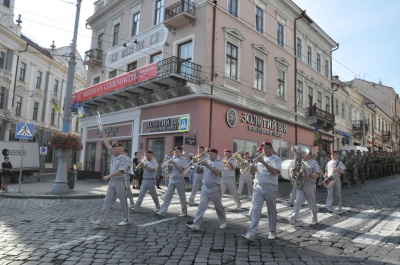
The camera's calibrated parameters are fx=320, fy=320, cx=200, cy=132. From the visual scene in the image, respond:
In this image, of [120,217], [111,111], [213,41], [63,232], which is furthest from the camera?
[111,111]

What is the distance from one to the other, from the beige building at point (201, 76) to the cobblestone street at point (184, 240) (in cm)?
912

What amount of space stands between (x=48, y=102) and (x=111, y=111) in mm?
24530

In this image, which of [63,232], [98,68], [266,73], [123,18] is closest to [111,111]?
[98,68]

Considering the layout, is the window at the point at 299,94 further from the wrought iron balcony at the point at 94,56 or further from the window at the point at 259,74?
the wrought iron balcony at the point at 94,56

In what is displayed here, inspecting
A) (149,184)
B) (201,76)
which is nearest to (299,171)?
(149,184)

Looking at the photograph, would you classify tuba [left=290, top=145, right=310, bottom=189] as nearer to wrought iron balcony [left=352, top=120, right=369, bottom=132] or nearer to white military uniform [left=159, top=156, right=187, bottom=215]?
white military uniform [left=159, top=156, right=187, bottom=215]

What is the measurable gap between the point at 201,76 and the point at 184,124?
9.18 ft

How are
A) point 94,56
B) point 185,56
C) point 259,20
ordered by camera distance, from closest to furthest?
point 185,56 → point 259,20 → point 94,56

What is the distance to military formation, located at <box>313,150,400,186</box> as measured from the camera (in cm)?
1686

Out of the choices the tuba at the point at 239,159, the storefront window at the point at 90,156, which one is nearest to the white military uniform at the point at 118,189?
the tuba at the point at 239,159

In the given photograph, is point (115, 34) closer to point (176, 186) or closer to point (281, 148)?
point (281, 148)

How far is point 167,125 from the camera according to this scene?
18781 mm

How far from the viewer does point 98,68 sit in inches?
1059

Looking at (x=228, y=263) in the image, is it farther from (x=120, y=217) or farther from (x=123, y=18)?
(x=123, y=18)
